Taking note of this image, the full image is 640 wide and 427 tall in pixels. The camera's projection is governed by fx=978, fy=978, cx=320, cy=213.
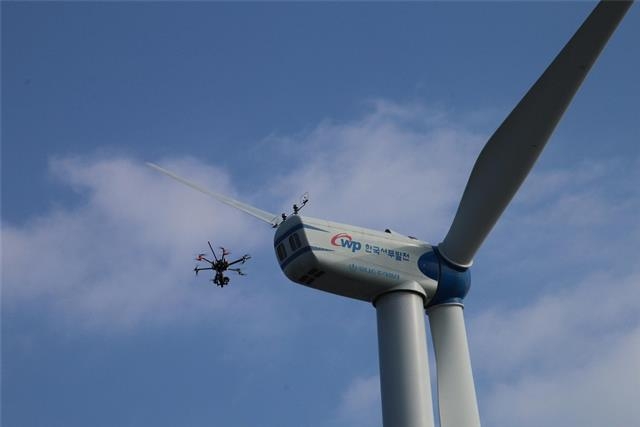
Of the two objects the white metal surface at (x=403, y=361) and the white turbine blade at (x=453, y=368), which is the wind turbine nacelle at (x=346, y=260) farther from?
the white turbine blade at (x=453, y=368)

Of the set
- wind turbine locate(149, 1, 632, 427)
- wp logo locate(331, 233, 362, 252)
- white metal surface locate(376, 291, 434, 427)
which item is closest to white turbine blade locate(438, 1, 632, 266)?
wind turbine locate(149, 1, 632, 427)

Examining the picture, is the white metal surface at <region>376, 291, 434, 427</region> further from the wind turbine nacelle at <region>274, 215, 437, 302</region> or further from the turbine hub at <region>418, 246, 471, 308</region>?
the turbine hub at <region>418, 246, 471, 308</region>

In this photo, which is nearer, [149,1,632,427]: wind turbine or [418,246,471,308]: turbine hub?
[149,1,632,427]: wind turbine

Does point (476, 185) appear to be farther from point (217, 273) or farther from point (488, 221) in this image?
→ point (217, 273)

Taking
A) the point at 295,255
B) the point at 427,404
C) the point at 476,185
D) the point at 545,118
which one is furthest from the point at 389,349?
the point at 545,118

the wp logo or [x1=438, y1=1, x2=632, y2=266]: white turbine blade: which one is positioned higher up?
[x1=438, y1=1, x2=632, y2=266]: white turbine blade

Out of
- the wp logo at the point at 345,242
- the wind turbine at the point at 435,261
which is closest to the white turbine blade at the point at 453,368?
the wind turbine at the point at 435,261

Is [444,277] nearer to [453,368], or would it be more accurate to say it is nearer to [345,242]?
[453,368]
